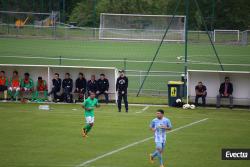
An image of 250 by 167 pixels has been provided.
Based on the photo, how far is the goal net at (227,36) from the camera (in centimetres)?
5938

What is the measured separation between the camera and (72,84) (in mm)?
35312

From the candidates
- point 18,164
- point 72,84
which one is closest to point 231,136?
point 18,164

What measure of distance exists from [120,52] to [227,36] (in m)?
9.76

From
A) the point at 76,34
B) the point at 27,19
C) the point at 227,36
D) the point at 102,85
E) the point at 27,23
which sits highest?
the point at 27,19

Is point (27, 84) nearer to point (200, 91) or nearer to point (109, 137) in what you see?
point (200, 91)

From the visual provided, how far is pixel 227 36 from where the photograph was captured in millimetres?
60094

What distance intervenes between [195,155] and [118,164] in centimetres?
284

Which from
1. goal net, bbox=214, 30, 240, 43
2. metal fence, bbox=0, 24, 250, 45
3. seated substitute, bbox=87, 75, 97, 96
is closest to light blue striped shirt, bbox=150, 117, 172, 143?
seated substitute, bbox=87, 75, 97, 96

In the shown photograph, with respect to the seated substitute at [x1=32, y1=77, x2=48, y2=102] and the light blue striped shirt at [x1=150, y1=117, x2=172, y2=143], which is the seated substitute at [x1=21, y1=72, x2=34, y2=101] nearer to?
the seated substitute at [x1=32, y1=77, x2=48, y2=102]

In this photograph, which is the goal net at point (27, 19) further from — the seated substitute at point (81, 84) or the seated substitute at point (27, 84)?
the seated substitute at point (81, 84)

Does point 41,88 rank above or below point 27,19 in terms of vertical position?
below

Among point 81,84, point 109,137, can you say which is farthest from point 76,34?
point 109,137

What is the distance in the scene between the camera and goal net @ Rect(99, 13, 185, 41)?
57688 mm

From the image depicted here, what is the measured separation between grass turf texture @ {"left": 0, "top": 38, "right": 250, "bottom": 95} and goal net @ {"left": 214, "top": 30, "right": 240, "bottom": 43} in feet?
2.25
